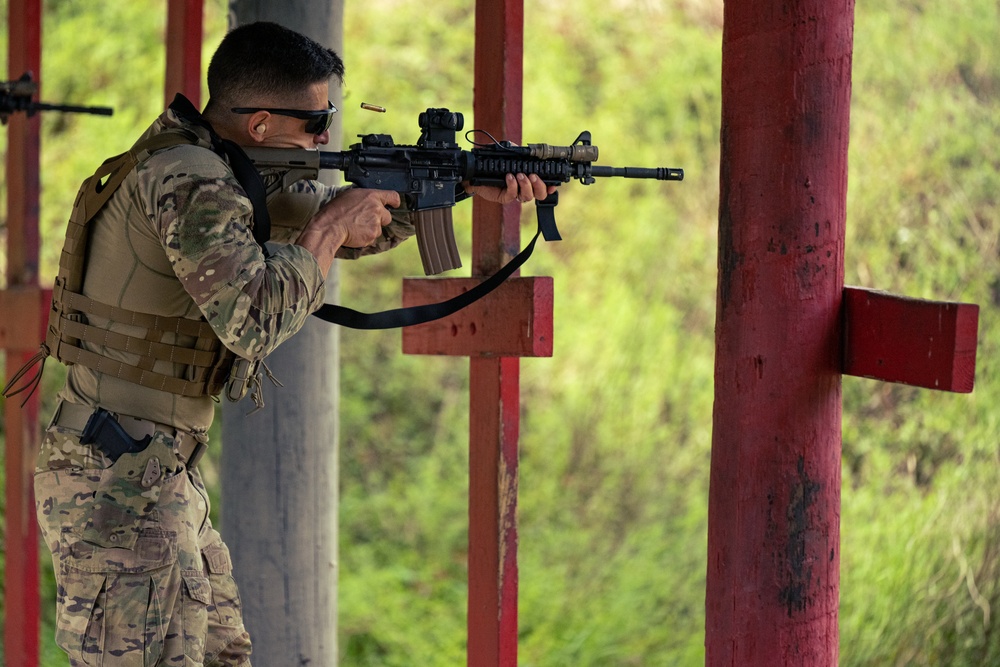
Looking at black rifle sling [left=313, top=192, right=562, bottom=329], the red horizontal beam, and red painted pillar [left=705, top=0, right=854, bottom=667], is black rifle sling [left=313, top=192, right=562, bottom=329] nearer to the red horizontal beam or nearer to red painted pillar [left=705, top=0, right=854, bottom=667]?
red painted pillar [left=705, top=0, right=854, bottom=667]

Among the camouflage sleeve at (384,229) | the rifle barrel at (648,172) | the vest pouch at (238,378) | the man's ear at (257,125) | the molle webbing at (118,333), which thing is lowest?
the vest pouch at (238,378)

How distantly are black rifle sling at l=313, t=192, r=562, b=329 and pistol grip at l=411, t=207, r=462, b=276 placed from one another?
84 millimetres

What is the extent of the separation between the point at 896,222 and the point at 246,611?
183 inches

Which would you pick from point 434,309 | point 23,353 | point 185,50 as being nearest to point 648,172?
point 434,309

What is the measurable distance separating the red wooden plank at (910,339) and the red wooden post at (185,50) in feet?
7.47

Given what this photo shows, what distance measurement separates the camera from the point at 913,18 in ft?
22.6

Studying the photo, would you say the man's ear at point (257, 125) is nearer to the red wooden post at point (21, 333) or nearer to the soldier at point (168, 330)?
the soldier at point (168, 330)

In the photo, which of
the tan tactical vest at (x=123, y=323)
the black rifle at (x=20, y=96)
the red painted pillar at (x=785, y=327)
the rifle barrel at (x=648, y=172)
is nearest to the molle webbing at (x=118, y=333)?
the tan tactical vest at (x=123, y=323)

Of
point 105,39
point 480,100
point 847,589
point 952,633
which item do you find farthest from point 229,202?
point 105,39

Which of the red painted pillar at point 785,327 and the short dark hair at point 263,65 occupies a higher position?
the short dark hair at point 263,65

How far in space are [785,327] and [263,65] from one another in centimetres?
116

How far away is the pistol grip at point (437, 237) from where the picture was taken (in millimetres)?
2508

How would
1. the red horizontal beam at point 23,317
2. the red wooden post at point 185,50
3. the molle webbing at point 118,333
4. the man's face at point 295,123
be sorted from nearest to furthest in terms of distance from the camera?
1. the molle webbing at point 118,333
2. the man's face at point 295,123
3. the red wooden post at point 185,50
4. the red horizontal beam at point 23,317

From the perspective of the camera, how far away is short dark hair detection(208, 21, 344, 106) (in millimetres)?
2230
